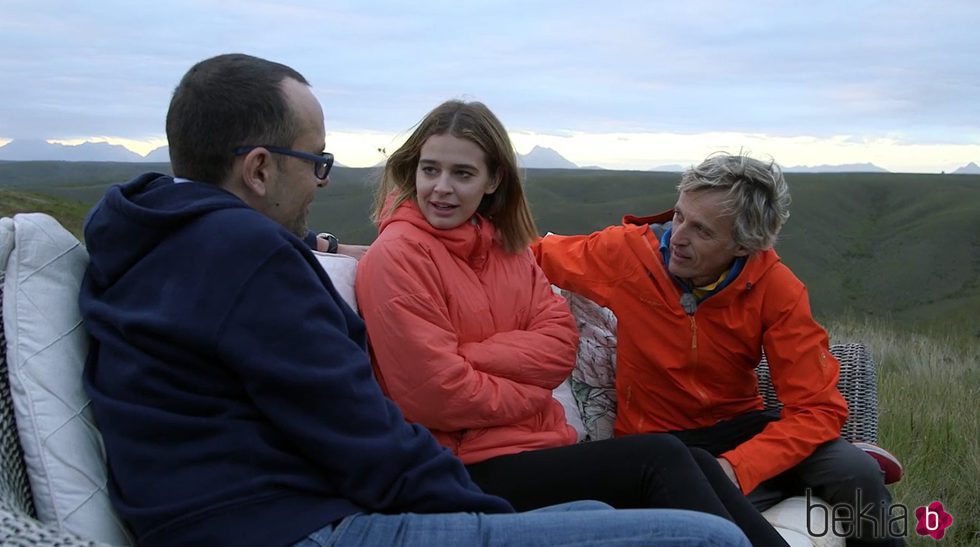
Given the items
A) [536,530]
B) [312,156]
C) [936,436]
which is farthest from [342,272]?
[936,436]

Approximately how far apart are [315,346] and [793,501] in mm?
2146

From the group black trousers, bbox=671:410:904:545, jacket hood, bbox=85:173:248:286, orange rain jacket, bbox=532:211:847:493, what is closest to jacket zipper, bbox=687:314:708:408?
orange rain jacket, bbox=532:211:847:493

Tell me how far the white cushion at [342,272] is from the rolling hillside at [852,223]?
41.3 ft

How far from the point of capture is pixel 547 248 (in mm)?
3602

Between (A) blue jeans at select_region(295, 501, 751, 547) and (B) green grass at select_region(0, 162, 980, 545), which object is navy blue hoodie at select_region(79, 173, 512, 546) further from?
(B) green grass at select_region(0, 162, 980, 545)

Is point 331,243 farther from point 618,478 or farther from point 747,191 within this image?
point 747,191

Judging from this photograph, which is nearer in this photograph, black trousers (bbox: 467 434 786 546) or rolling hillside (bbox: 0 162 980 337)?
black trousers (bbox: 467 434 786 546)

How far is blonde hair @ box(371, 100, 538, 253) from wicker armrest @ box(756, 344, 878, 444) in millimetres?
1324

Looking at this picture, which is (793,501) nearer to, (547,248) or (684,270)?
(684,270)

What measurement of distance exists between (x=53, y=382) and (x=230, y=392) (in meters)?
0.44

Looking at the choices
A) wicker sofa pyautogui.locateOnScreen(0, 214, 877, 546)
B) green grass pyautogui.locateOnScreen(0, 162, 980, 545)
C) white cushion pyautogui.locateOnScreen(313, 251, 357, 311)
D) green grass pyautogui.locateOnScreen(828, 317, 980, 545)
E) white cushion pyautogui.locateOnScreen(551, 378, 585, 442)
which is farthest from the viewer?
green grass pyautogui.locateOnScreen(0, 162, 980, 545)

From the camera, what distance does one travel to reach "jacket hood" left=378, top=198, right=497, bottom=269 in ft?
9.47

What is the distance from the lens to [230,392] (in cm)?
179

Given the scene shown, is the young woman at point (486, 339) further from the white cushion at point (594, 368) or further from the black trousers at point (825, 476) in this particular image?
the black trousers at point (825, 476)
